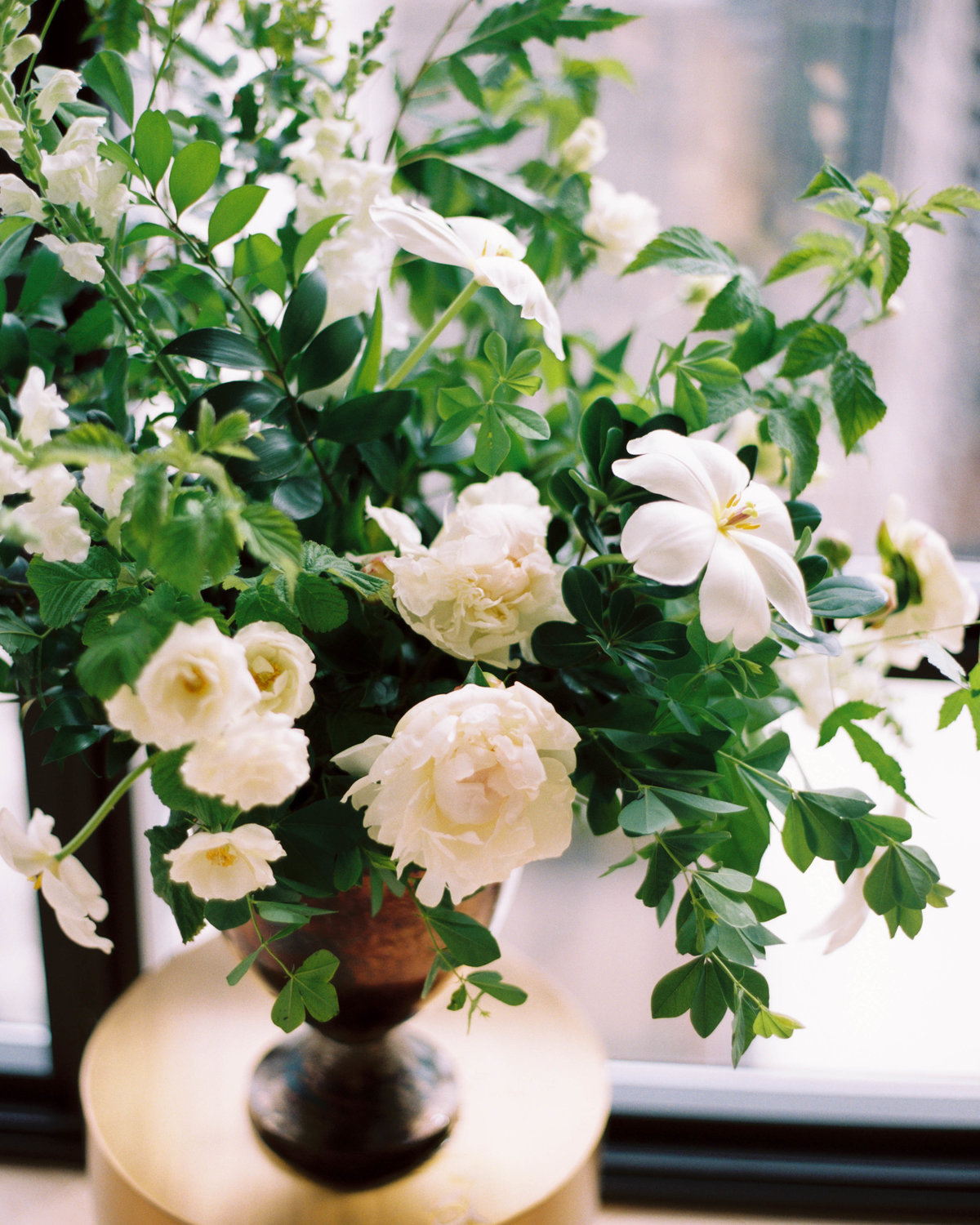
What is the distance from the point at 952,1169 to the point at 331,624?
0.97 m

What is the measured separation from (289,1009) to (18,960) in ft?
2.76

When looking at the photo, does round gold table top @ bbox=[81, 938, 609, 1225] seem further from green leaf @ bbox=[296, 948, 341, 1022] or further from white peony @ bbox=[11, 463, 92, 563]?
white peony @ bbox=[11, 463, 92, 563]

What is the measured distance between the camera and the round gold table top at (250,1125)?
0.62 metres

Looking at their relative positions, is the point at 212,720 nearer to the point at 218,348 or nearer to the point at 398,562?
the point at 398,562

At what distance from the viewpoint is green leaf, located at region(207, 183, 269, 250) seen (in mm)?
465

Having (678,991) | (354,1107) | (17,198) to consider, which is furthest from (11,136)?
(354,1107)

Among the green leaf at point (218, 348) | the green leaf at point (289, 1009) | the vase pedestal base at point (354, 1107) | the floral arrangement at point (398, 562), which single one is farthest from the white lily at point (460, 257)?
the vase pedestal base at point (354, 1107)

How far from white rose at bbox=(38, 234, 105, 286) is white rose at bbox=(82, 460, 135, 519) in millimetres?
104

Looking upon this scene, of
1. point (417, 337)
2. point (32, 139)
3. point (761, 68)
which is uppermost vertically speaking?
point (761, 68)

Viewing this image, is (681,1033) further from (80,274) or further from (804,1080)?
(80,274)

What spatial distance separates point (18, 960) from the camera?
3.51 feet

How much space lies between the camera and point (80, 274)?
41 cm

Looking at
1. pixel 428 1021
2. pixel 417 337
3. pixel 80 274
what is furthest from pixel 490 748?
pixel 428 1021

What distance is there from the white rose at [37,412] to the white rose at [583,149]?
1.60 feet
